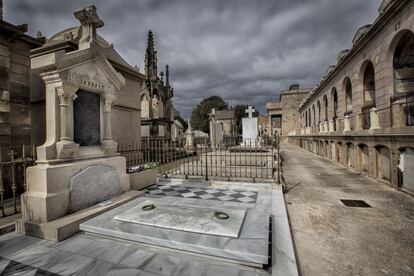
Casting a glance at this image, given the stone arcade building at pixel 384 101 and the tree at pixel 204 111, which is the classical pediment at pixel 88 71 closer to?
the stone arcade building at pixel 384 101

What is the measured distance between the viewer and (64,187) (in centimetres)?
345

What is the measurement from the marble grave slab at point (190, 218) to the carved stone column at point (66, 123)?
1.55 meters

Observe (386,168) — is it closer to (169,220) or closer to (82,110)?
(169,220)

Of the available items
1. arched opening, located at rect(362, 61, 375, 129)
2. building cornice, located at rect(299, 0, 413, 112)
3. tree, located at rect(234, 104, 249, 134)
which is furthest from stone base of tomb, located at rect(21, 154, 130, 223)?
tree, located at rect(234, 104, 249, 134)

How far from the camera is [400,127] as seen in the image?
21.2 feet

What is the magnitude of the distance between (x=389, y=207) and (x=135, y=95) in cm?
1039

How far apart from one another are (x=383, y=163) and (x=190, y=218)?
28.3 feet

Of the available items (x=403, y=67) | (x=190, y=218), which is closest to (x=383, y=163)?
(x=403, y=67)

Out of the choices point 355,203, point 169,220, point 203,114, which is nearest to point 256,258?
point 169,220

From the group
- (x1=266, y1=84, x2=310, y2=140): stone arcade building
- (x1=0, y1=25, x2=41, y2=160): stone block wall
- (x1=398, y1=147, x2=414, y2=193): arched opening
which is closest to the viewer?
(x1=0, y1=25, x2=41, y2=160): stone block wall

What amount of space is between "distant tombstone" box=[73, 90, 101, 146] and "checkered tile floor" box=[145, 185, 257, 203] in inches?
97.3

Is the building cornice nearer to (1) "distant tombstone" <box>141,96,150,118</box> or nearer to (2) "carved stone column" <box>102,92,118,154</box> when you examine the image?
(2) "carved stone column" <box>102,92,118,154</box>

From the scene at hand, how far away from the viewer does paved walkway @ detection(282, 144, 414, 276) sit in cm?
263

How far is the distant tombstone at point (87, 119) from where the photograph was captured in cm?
396
